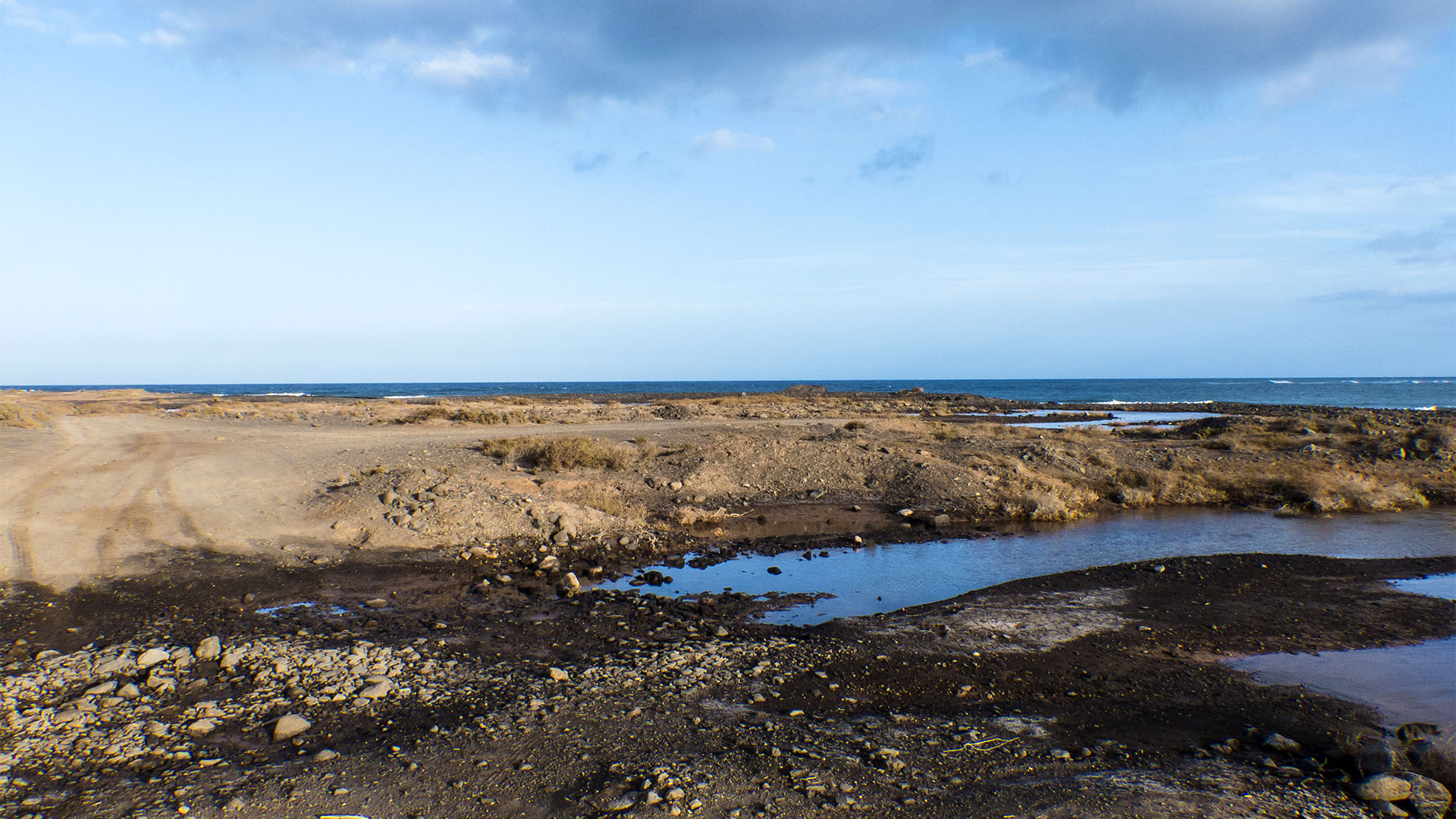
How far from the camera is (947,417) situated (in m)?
52.6

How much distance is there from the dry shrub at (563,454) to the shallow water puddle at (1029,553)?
282 inches

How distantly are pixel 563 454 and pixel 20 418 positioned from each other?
30216mm

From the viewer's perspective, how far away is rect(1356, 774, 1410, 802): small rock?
561cm

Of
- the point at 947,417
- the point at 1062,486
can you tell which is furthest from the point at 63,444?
the point at 947,417

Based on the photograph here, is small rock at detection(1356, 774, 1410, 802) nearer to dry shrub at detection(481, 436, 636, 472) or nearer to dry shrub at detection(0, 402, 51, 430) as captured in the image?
dry shrub at detection(481, 436, 636, 472)

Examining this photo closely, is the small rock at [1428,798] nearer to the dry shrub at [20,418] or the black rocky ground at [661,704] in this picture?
the black rocky ground at [661,704]

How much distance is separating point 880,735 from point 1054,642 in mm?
3808

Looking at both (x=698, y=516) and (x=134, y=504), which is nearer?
(x=134, y=504)

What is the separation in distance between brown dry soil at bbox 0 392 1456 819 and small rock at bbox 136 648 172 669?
13cm

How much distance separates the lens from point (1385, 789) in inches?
222

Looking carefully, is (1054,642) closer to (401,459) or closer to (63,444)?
(401,459)

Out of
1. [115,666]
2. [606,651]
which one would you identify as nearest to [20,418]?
[115,666]

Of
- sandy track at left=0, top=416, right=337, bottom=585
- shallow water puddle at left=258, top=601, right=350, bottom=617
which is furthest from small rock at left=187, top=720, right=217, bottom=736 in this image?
sandy track at left=0, top=416, right=337, bottom=585

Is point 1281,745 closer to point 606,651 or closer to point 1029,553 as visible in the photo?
point 606,651
